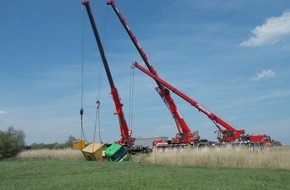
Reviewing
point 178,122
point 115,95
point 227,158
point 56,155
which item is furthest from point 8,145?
point 227,158

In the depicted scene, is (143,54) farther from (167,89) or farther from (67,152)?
(67,152)

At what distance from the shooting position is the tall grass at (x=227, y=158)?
22.7 metres

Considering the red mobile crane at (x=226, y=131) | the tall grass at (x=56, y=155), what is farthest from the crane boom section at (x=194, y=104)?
the tall grass at (x=56, y=155)

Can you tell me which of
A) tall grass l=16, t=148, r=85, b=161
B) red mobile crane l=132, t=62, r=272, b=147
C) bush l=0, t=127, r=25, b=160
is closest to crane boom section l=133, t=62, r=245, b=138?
red mobile crane l=132, t=62, r=272, b=147

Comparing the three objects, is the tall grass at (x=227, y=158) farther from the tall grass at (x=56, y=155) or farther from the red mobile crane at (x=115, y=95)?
the red mobile crane at (x=115, y=95)

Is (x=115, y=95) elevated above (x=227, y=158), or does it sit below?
above

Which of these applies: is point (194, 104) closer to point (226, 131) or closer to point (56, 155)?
point (226, 131)

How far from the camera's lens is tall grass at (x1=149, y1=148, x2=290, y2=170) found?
2266cm

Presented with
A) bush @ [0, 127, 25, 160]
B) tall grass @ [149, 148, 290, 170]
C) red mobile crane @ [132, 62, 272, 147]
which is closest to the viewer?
tall grass @ [149, 148, 290, 170]

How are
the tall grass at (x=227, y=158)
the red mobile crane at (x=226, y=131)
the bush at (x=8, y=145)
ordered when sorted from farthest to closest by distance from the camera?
the bush at (x=8, y=145) → the red mobile crane at (x=226, y=131) → the tall grass at (x=227, y=158)

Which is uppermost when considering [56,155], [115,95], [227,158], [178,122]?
[115,95]

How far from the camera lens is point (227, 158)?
24906 millimetres

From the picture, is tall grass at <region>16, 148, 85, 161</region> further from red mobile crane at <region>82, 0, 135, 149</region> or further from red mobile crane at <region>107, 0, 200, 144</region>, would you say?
red mobile crane at <region>107, 0, 200, 144</region>

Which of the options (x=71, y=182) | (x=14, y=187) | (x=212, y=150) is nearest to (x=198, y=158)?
(x=212, y=150)
